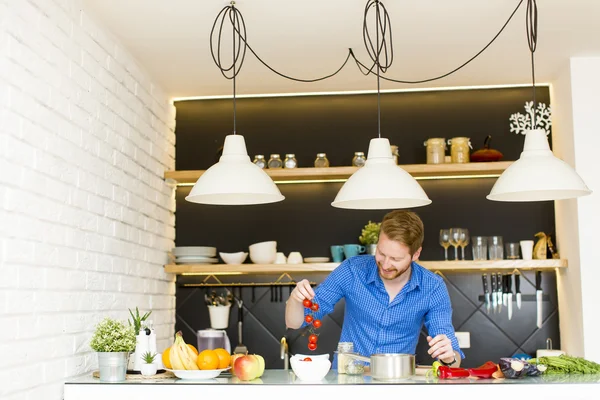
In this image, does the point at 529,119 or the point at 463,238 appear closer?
the point at 463,238

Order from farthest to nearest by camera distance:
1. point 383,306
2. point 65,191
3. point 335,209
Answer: point 335,209 < point 383,306 < point 65,191

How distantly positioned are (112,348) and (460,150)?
2587mm

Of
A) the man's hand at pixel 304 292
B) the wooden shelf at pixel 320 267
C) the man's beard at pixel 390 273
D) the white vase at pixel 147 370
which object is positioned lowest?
the white vase at pixel 147 370

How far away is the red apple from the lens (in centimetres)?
294

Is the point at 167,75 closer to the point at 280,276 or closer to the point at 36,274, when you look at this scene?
the point at 280,276

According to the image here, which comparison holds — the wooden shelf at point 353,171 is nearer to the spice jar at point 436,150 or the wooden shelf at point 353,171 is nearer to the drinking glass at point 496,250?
the spice jar at point 436,150

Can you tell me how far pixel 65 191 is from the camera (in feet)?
10.7

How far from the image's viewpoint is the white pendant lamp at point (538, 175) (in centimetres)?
297

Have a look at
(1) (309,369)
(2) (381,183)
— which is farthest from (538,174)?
(1) (309,369)

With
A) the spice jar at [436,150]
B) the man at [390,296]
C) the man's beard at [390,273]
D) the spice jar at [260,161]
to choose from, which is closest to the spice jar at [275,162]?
the spice jar at [260,161]

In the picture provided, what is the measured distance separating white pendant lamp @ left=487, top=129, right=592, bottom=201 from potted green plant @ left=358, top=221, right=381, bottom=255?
1693 mm

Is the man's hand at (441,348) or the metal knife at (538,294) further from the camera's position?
the metal knife at (538,294)
